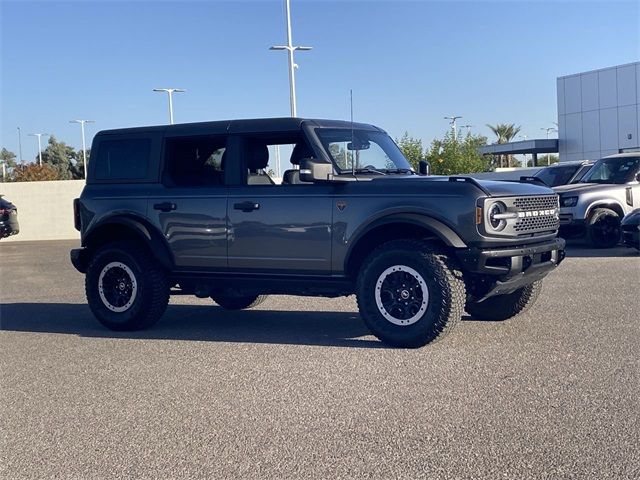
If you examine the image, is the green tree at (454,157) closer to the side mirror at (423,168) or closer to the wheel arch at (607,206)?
the wheel arch at (607,206)

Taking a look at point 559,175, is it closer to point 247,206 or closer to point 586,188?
point 586,188

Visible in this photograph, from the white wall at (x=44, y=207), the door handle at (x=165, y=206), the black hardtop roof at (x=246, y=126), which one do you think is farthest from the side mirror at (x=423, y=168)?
the white wall at (x=44, y=207)

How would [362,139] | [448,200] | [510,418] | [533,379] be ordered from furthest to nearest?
[362,139]
[448,200]
[533,379]
[510,418]

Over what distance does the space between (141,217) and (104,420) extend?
140 inches

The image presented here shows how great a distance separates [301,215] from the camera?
7637 mm

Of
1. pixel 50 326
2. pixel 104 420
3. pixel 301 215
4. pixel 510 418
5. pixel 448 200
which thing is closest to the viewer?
pixel 510 418

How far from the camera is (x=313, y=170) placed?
24.0 feet

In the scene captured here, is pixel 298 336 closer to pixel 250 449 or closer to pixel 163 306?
pixel 163 306

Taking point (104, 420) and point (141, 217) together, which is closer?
point (104, 420)

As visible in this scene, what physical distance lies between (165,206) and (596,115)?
45004 mm

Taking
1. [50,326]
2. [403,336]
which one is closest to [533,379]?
[403,336]

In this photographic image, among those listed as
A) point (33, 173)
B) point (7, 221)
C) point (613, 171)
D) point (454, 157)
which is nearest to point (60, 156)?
point (33, 173)

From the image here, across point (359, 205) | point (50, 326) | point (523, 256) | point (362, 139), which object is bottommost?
point (50, 326)

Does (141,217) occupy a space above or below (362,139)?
below
